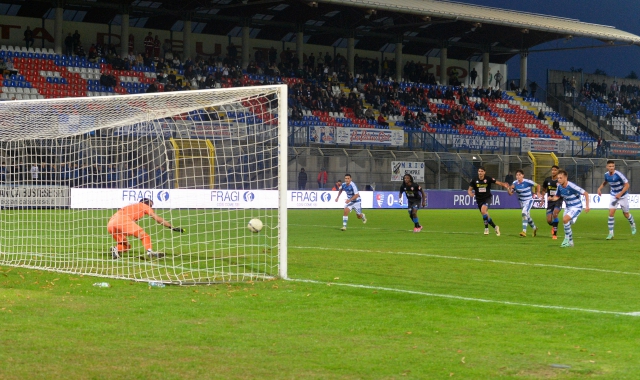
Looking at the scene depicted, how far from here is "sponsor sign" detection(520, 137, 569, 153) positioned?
46.8 metres

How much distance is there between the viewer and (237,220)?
68.9 ft

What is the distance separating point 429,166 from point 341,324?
3476 cm

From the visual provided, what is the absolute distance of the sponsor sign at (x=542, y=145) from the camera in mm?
46781

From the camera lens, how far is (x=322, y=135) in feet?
132

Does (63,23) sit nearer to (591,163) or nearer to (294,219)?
(294,219)

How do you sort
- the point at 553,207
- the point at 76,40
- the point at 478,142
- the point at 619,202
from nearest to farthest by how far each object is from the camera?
1. the point at 553,207
2. the point at 619,202
3. the point at 76,40
4. the point at 478,142

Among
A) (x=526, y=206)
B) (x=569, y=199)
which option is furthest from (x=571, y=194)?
(x=526, y=206)

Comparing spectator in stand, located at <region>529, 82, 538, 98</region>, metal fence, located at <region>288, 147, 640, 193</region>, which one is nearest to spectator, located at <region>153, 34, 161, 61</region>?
metal fence, located at <region>288, 147, 640, 193</region>

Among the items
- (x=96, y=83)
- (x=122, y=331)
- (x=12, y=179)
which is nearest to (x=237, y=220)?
(x=12, y=179)

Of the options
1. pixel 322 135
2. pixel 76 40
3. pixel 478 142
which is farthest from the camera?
pixel 478 142

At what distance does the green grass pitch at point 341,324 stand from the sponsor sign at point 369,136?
26859mm

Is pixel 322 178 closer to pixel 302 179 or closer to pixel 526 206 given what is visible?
pixel 302 179

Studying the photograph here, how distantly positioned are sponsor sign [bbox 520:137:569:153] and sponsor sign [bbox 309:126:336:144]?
1188cm

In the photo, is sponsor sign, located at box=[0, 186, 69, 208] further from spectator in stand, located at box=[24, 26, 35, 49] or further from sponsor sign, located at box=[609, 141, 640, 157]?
sponsor sign, located at box=[609, 141, 640, 157]
